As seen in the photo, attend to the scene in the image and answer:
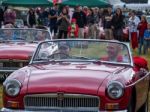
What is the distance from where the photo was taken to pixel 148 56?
955 inches

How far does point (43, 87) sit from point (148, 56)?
17.0 m

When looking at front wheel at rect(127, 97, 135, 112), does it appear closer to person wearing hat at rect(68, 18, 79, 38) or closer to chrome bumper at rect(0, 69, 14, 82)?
chrome bumper at rect(0, 69, 14, 82)

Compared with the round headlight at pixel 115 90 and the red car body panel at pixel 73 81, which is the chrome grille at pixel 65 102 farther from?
the round headlight at pixel 115 90

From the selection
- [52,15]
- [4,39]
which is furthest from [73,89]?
[52,15]

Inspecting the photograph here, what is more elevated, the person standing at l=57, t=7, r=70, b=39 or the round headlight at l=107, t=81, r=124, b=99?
the round headlight at l=107, t=81, r=124, b=99

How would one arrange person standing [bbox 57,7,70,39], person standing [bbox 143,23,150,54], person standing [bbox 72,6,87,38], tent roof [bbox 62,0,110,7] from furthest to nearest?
1. tent roof [bbox 62,0,110,7]
2. person standing [bbox 72,6,87,38]
3. person standing [bbox 57,7,70,39]
4. person standing [bbox 143,23,150,54]

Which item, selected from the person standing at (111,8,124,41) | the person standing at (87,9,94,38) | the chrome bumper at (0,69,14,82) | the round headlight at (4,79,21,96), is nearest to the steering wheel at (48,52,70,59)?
the round headlight at (4,79,21,96)

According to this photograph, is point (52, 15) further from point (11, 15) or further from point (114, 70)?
point (114, 70)

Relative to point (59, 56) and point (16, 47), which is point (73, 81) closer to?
point (59, 56)

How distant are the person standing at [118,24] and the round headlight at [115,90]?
19470 mm

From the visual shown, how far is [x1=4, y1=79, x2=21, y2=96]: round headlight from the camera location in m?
7.75

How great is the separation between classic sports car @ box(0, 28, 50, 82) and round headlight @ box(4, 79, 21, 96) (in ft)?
16.8

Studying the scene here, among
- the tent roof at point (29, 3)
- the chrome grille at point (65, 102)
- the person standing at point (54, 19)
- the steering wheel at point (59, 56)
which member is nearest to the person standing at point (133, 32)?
the person standing at point (54, 19)

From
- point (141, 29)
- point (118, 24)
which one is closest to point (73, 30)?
point (118, 24)
